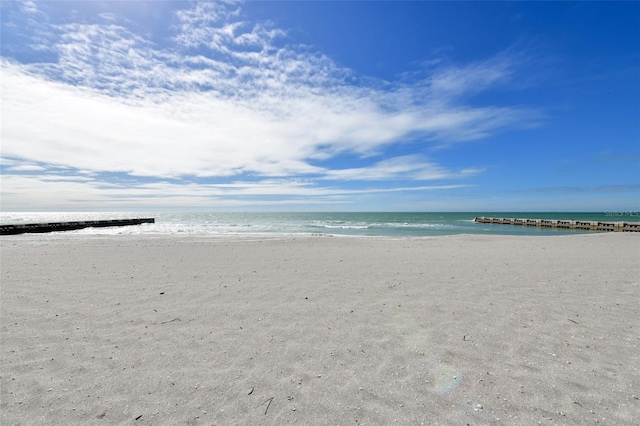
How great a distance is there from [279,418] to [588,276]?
10.4 meters

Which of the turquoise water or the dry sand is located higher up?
the turquoise water

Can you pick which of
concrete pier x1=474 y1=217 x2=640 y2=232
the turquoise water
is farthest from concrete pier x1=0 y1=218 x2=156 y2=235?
concrete pier x1=474 y1=217 x2=640 y2=232

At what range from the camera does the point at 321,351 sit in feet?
14.4

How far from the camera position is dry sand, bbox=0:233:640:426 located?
3.19m

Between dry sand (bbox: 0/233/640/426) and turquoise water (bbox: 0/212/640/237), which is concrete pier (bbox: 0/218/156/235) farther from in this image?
dry sand (bbox: 0/233/640/426)

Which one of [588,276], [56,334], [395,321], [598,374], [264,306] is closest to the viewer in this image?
[598,374]

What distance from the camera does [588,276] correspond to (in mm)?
8961

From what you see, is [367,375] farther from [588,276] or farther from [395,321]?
[588,276]

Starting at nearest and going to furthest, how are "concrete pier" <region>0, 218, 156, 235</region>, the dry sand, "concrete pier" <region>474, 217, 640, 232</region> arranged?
the dry sand → "concrete pier" <region>0, 218, 156, 235</region> → "concrete pier" <region>474, 217, 640, 232</region>

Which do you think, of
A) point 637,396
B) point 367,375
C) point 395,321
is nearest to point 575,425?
point 637,396

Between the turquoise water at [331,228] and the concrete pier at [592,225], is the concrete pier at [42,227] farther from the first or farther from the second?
the concrete pier at [592,225]

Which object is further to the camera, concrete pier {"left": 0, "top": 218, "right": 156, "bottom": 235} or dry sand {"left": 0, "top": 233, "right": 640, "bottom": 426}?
concrete pier {"left": 0, "top": 218, "right": 156, "bottom": 235}

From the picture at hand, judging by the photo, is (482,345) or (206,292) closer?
(482,345)

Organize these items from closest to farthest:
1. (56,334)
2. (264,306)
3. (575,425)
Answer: (575,425) < (56,334) < (264,306)
